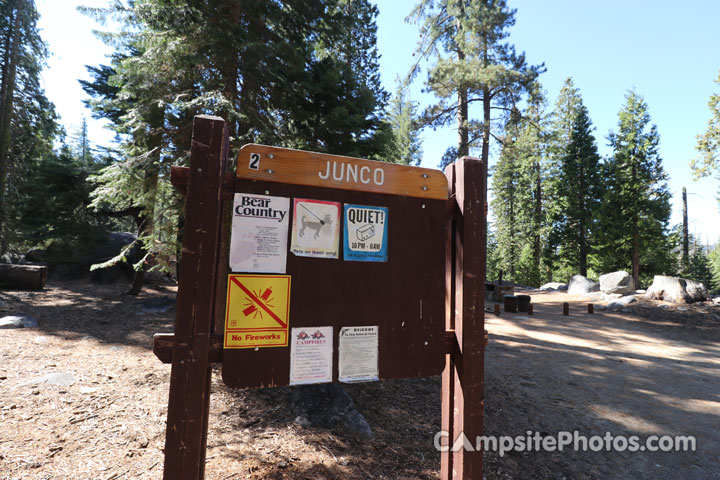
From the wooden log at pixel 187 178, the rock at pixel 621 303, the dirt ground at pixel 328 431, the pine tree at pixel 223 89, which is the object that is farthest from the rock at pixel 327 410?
the rock at pixel 621 303

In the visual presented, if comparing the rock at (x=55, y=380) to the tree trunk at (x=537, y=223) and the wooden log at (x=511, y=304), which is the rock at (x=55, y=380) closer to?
the wooden log at (x=511, y=304)

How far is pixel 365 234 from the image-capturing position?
6.48 feet

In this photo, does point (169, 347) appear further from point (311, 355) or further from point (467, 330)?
point (467, 330)

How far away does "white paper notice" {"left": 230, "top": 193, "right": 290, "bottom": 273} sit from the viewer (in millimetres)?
1742

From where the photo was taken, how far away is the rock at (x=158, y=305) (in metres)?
9.88

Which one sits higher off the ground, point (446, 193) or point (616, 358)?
point (446, 193)

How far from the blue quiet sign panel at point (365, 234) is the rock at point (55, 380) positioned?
496cm

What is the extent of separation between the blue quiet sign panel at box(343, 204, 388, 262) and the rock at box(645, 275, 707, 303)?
17.4m

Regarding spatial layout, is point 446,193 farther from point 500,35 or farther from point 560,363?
point 500,35

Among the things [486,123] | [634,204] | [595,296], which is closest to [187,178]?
[486,123]

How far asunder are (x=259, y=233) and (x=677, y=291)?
60.3ft

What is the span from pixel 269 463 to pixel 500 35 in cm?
1954

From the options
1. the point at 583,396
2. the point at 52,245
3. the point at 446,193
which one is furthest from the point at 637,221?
the point at 52,245

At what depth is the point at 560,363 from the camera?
7.07 metres
